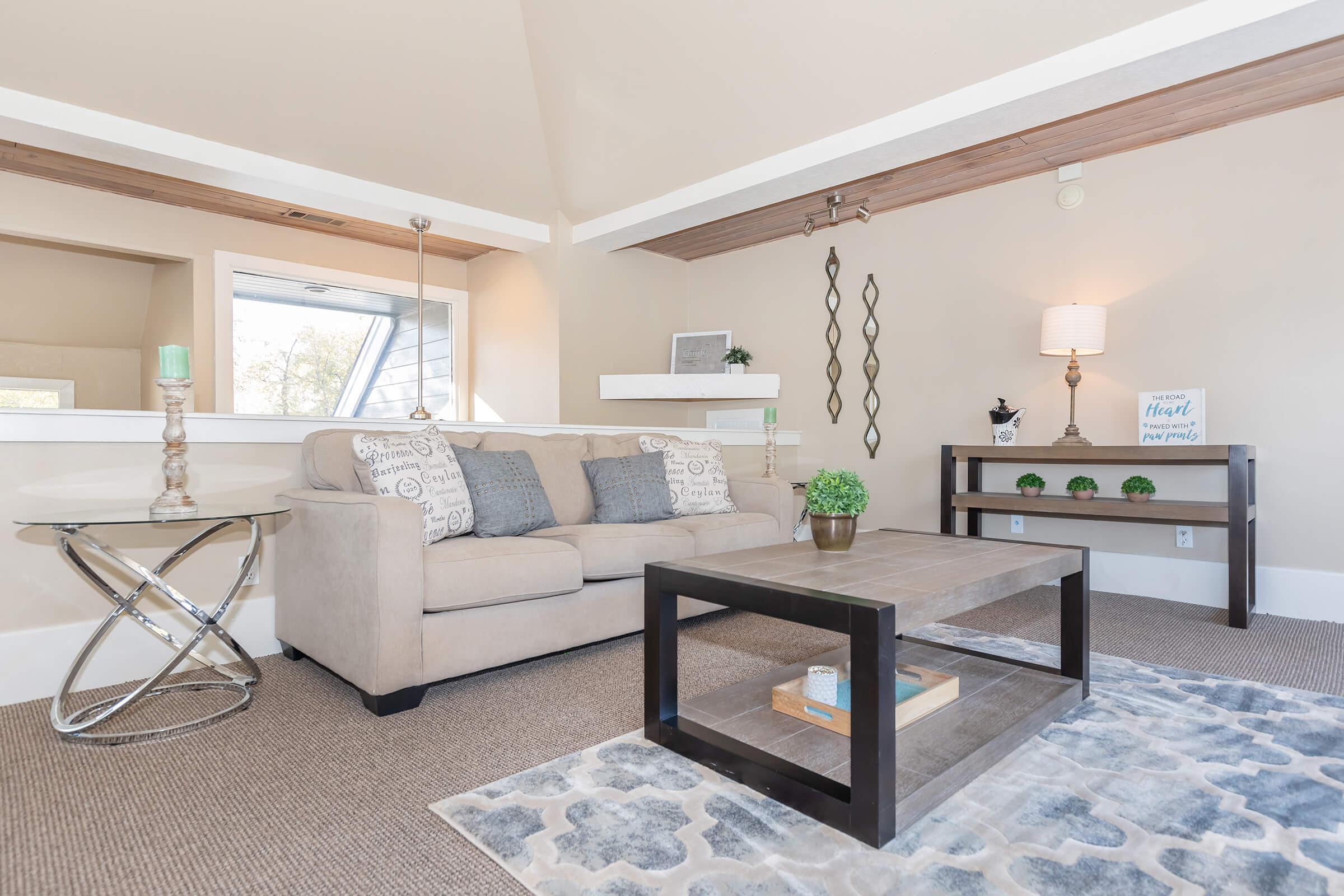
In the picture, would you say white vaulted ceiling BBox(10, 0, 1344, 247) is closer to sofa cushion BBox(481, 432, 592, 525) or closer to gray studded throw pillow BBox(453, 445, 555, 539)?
sofa cushion BBox(481, 432, 592, 525)

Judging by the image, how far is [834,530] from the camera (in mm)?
2090

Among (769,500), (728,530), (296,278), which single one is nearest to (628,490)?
(728,530)

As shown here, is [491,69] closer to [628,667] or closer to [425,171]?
[425,171]

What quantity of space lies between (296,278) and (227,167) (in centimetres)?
160

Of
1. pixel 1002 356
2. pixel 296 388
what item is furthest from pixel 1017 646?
pixel 296 388

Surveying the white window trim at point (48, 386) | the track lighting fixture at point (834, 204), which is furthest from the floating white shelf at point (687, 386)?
the white window trim at point (48, 386)

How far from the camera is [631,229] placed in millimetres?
4574

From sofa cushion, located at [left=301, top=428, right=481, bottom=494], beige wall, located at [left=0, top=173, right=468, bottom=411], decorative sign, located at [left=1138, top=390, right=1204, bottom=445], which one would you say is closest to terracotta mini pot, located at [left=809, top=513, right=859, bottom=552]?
sofa cushion, located at [left=301, top=428, right=481, bottom=494]

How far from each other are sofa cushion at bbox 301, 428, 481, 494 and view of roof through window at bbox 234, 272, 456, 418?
8.16 ft

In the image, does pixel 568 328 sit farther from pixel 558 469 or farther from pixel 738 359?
pixel 558 469

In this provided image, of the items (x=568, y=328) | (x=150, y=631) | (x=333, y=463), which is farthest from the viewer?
(x=568, y=328)

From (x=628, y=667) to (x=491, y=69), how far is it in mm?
2977

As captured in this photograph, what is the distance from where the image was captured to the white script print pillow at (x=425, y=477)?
244 cm

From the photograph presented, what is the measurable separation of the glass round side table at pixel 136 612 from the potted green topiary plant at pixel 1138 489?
11.8 feet
